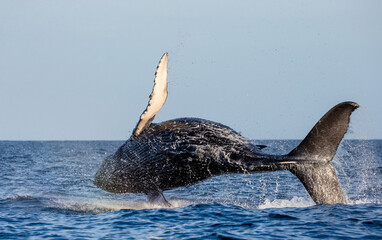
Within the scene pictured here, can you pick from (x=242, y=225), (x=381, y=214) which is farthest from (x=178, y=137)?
(x=381, y=214)

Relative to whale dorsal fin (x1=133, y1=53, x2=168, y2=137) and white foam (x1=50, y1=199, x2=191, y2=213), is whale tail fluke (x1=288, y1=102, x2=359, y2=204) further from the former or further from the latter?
white foam (x1=50, y1=199, x2=191, y2=213)

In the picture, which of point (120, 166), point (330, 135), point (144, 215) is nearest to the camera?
point (330, 135)

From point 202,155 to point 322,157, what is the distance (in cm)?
253

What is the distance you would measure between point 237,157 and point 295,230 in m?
2.00

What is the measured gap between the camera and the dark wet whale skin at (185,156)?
1057 cm

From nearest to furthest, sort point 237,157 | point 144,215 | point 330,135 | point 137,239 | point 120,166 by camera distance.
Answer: point 137,239
point 330,135
point 237,157
point 144,215
point 120,166

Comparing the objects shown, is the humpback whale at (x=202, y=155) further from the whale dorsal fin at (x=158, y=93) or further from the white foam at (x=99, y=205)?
the white foam at (x=99, y=205)

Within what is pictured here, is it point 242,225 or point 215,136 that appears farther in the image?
point 215,136

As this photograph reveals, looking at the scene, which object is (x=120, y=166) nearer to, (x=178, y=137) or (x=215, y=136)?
(x=178, y=137)

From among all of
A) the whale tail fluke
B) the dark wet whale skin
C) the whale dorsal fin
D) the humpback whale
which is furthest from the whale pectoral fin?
the whale tail fluke

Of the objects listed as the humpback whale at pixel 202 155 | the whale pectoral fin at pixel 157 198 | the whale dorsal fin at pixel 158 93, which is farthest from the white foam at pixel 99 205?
the whale dorsal fin at pixel 158 93

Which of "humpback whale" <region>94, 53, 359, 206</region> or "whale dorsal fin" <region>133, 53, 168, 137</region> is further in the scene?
"whale dorsal fin" <region>133, 53, 168, 137</region>

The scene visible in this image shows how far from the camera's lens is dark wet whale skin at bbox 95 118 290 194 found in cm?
1057

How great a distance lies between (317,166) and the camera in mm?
9820
